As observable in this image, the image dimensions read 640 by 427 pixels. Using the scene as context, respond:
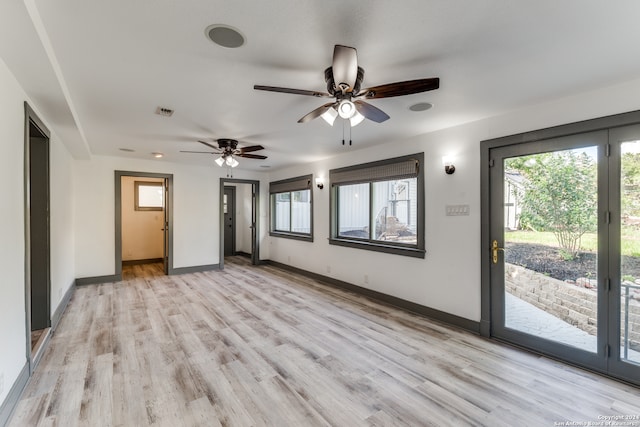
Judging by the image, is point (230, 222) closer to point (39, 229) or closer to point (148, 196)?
point (148, 196)

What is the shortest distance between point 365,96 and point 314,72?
1.44 feet

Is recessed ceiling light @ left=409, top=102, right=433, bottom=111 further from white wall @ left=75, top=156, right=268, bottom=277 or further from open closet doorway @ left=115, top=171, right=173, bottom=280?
open closet doorway @ left=115, top=171, right=173, bottom=280

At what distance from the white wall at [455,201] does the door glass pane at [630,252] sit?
456mm

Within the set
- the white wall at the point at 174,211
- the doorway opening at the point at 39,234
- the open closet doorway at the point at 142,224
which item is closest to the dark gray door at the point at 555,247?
the doorway opening at the point at 39,234

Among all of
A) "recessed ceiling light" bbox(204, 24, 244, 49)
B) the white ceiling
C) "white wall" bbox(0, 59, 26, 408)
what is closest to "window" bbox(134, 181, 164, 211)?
the white ceiling

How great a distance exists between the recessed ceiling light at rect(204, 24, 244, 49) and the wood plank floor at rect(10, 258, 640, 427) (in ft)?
8.08

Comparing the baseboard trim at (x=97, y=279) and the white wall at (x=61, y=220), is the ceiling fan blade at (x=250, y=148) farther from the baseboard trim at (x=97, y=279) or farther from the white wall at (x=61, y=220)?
the baseboard trim at (x=97, y=279)

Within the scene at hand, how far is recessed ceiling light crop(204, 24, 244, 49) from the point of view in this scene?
176 centimetres

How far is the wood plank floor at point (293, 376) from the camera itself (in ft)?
6.63

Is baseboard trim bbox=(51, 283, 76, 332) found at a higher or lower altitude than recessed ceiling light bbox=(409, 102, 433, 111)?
lower

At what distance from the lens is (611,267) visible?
253 centimetres

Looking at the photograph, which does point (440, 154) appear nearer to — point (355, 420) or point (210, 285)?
point (355, 420)

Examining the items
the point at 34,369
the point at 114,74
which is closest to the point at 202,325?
the point at 34,369

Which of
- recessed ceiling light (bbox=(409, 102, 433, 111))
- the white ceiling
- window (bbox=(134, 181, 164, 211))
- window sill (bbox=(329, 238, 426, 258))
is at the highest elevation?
the white ceiling
